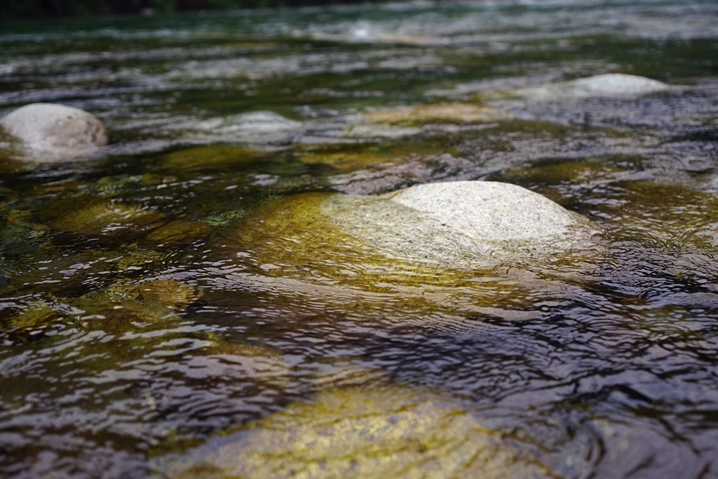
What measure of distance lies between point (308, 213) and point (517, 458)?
2064mm

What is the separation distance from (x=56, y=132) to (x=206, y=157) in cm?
160

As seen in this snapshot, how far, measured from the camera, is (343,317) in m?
2.33

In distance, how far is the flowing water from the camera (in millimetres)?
1671

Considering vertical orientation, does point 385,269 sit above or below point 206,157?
below

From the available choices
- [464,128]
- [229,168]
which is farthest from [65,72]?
[464,128]

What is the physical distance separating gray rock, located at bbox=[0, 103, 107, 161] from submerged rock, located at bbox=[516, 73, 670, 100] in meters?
4.86

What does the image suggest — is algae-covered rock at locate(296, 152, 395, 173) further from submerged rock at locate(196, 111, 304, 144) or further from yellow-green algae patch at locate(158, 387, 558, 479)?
yellow-green algae patch at locate(158, 387, 558, 479)

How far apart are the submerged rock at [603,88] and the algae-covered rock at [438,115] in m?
1.00

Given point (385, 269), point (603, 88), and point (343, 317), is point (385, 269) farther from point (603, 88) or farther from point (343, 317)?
point (603, 88)

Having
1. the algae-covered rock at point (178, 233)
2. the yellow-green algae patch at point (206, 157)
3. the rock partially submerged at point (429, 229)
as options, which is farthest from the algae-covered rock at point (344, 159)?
the algae-covered rock at point (178, 233)

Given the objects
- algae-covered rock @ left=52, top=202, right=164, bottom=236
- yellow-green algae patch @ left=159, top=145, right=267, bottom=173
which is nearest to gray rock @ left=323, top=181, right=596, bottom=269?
algae-covered rock @ left=52, top=202, right=164, bottom=236

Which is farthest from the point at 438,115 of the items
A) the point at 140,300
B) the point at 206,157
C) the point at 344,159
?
the point at 140,300

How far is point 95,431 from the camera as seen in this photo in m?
1.73

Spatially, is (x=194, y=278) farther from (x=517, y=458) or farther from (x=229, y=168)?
(x=229, y=168)
